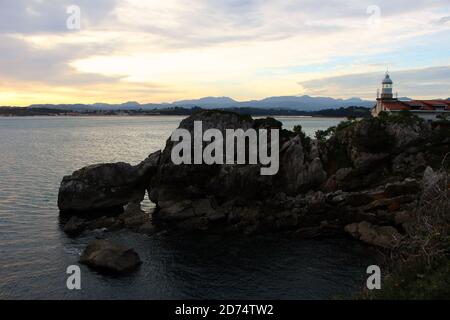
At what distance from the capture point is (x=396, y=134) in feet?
183

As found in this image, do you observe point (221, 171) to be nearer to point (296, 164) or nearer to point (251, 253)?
point (296, 164)

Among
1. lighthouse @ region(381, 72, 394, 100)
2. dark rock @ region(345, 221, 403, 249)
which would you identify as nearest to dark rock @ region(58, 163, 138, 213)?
dark rock @ region(345, 221, 403, 249)

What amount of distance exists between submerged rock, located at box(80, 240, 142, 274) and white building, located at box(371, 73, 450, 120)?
51188 mm

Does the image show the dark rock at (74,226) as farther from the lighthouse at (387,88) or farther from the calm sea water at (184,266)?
the lighthouse at (387,88)

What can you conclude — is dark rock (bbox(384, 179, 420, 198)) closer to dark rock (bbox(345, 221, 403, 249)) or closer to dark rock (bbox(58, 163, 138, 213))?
dark rock (bbox(345, 221, 403, 249))

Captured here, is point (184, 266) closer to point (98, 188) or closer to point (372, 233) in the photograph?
point (372, 233)

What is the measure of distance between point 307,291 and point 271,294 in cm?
269

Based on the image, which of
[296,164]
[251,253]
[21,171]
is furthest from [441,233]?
[21,171]

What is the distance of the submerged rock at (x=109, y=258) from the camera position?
35594mm

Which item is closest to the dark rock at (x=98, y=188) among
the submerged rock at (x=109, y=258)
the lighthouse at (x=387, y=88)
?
the submerged rock at (x=109, y=258)

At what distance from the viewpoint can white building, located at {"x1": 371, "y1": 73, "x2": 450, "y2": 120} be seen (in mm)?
73750

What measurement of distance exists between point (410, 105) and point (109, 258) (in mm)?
63241

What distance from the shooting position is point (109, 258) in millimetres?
→ 35938

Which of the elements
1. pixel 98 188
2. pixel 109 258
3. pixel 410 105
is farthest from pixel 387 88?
pixel 109 258
